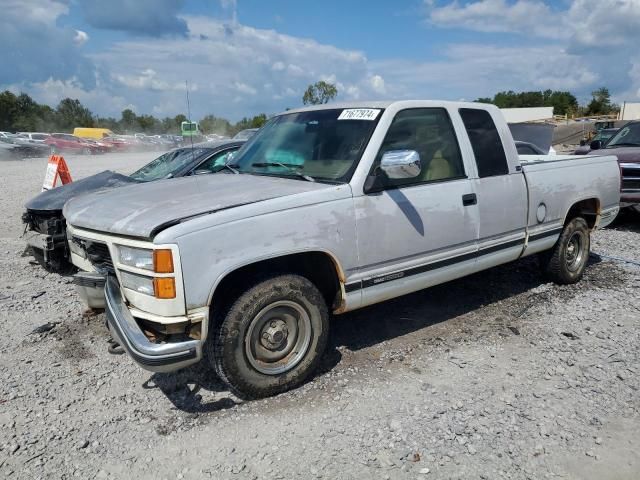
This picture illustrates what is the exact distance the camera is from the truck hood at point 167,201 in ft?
10.3

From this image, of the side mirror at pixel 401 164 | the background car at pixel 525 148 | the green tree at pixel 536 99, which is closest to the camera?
the side mirror at pixel 401 164

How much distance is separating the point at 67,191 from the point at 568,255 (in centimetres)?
588

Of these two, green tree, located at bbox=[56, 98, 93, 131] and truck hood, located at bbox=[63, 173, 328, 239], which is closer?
truck hood, located at bbox=[63, 173, 328, 239]

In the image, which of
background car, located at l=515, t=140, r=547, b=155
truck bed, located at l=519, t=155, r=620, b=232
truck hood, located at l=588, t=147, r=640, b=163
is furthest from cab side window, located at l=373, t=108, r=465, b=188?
background car, located at l=515, t=140, r=547, b=155

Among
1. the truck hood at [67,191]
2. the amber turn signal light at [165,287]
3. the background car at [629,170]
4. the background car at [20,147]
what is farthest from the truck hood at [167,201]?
the background car at [20,147]

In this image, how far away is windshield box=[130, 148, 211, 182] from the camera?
23.2ft

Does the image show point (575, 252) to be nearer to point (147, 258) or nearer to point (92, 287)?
point (147, 258)

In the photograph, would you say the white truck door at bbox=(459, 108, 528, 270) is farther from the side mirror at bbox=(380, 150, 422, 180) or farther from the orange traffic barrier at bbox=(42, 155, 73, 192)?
the orange traffic barrier at bbox=(42, 155, 73, 192)

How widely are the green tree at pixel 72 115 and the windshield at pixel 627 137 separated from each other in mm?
64571

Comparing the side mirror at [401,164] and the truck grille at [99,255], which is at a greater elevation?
the side mirror at [401,164]

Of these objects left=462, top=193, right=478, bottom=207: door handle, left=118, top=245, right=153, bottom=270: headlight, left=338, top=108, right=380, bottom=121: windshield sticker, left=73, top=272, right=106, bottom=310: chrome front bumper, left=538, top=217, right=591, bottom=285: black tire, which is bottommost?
left=538, top=217, right=591, bottom=285: black tire

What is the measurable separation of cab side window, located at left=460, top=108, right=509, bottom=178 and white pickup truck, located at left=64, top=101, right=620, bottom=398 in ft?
0.05

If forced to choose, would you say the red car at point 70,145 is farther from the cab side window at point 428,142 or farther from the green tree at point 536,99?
the green tree at point 536,99

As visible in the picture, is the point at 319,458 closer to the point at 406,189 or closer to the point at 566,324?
the point at 406,189
